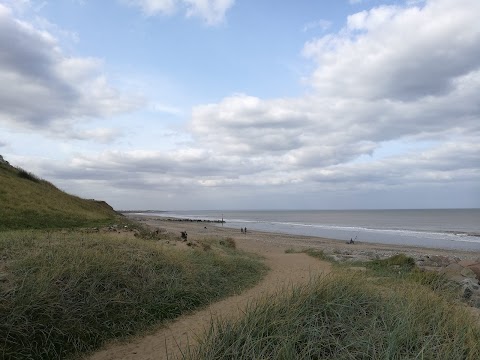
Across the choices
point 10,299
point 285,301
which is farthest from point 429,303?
point 10,299

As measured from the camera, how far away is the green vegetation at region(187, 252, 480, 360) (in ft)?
13.4

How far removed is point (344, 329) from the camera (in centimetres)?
462

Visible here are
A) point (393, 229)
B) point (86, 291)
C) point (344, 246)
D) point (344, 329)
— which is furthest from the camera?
point (393, 229)

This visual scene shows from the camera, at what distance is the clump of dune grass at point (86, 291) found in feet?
18.0

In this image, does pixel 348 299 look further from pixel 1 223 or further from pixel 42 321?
pixel 1 223

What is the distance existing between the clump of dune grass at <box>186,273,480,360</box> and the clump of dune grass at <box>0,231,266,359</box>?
2316 millimetres

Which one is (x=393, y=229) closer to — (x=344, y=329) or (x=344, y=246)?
(x=344, y=246)

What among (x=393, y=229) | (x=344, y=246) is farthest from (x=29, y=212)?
(x=393, y=229)

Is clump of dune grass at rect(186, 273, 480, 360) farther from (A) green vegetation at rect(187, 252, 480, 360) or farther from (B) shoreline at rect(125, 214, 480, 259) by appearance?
(B) shoreline at rect(125, 214, 480, 259)

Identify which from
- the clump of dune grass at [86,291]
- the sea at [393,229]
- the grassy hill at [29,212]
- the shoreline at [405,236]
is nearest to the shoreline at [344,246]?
the shoreline at [405,236]

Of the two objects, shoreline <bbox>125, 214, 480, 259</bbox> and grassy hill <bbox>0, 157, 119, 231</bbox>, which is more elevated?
grassy hill <bbox>0, 157, 119, 231</bbox>

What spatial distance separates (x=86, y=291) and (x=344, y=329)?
4292 mm

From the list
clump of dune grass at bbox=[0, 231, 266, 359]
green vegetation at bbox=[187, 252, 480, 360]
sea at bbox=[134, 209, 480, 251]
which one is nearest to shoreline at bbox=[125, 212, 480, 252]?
sea at bbox=[134, 209, 480, 251]

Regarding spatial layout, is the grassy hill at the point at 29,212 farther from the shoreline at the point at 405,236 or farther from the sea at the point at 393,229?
the sea at the point at 393,229
